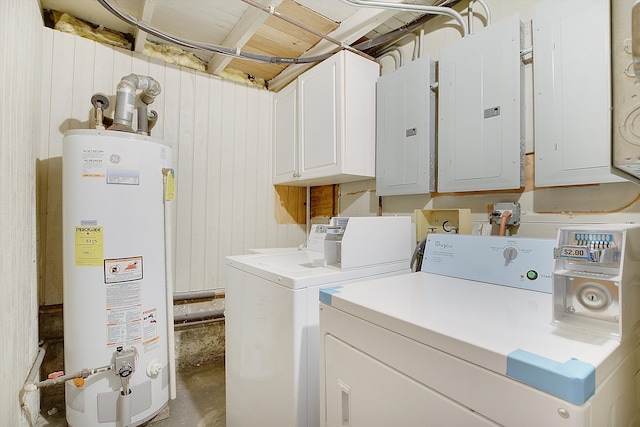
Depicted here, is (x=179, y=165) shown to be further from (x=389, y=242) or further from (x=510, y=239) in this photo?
(x=510, y=239)

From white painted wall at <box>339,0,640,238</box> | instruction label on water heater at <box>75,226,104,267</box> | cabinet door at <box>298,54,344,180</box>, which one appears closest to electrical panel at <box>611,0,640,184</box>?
white painted wall at <box>339,0,640,238</box>

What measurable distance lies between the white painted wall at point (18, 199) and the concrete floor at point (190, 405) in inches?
4.1

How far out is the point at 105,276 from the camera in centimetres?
161

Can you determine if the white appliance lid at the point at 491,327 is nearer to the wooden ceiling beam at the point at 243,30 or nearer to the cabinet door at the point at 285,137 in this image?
the cabinet door at the point at 285,137

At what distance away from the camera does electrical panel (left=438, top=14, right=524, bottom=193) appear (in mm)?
1438

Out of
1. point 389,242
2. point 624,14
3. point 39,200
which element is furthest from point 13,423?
point 624,14

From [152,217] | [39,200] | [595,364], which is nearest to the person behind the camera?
[595,364]

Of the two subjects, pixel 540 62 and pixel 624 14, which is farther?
pixel 540 62

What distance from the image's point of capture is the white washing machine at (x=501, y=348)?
565 millimetres

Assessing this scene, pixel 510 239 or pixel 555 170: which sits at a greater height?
pixel 555 170

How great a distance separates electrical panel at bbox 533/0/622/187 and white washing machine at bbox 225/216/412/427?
2.41 ft

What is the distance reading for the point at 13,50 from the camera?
1294mm

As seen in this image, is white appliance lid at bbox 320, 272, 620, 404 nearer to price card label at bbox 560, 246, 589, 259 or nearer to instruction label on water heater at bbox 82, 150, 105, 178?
price card label at bbox 560, 246, 589, 259

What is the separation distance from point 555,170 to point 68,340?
250 cm
